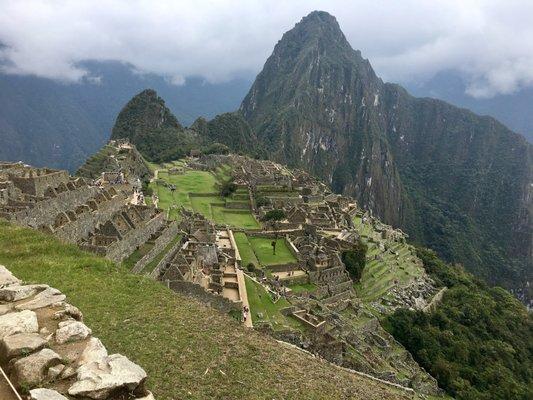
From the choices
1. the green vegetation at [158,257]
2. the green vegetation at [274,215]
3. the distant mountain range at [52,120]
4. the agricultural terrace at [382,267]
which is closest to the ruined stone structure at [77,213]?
the green vegetation at [158,257]

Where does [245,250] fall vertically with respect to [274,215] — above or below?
below

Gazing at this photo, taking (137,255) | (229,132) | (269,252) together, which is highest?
(229,132)

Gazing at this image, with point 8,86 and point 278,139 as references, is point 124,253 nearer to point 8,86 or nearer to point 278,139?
point 8,86

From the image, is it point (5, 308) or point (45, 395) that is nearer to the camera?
point (45, 395)

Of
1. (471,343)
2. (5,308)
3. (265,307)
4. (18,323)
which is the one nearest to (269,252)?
(265,307)

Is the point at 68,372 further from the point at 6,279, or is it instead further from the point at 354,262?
the point at 354,262

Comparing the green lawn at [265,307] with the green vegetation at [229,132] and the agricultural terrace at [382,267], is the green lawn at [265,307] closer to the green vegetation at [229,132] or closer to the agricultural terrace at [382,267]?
the agricultural terrace at [382,267]

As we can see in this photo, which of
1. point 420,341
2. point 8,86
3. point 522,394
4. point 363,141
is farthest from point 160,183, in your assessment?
point 363,141
